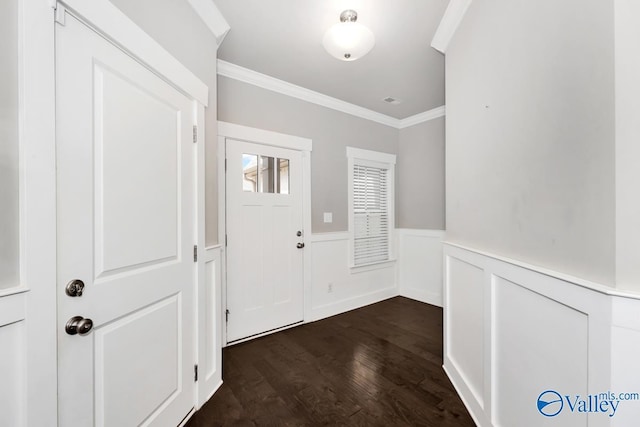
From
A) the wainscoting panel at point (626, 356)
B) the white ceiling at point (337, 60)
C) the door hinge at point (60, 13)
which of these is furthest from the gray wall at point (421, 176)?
the door hinge at point (60, 13)

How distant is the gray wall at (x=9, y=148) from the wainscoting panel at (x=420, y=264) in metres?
3.85

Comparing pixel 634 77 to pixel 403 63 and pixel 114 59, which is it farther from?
pixel 403 63

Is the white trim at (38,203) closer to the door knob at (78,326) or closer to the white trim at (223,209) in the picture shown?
the door knob at (78,326)

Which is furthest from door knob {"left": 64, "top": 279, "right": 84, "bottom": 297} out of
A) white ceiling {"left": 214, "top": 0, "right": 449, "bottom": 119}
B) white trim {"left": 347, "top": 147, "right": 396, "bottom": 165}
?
white trim {"left": 347, "top": 147, "right": 396, "bottom": 165}

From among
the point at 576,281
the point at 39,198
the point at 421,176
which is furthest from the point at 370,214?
the point at 39,198

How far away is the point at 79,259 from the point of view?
103cm

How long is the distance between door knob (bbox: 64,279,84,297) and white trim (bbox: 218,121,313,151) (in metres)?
Result: 1.82

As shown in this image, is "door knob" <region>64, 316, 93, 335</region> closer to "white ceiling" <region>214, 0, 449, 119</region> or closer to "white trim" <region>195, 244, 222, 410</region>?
"white trim" <region>195, 244, 222, 410</region>

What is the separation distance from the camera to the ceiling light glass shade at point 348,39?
1.80 m

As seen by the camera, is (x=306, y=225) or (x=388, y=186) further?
(x=388, y=186)

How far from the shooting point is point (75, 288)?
1.01 m

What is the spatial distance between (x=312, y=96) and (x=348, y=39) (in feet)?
4.64

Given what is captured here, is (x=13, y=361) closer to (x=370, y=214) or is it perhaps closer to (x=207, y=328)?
(x=207, y=328)

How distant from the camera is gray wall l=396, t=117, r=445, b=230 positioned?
3.70 m
